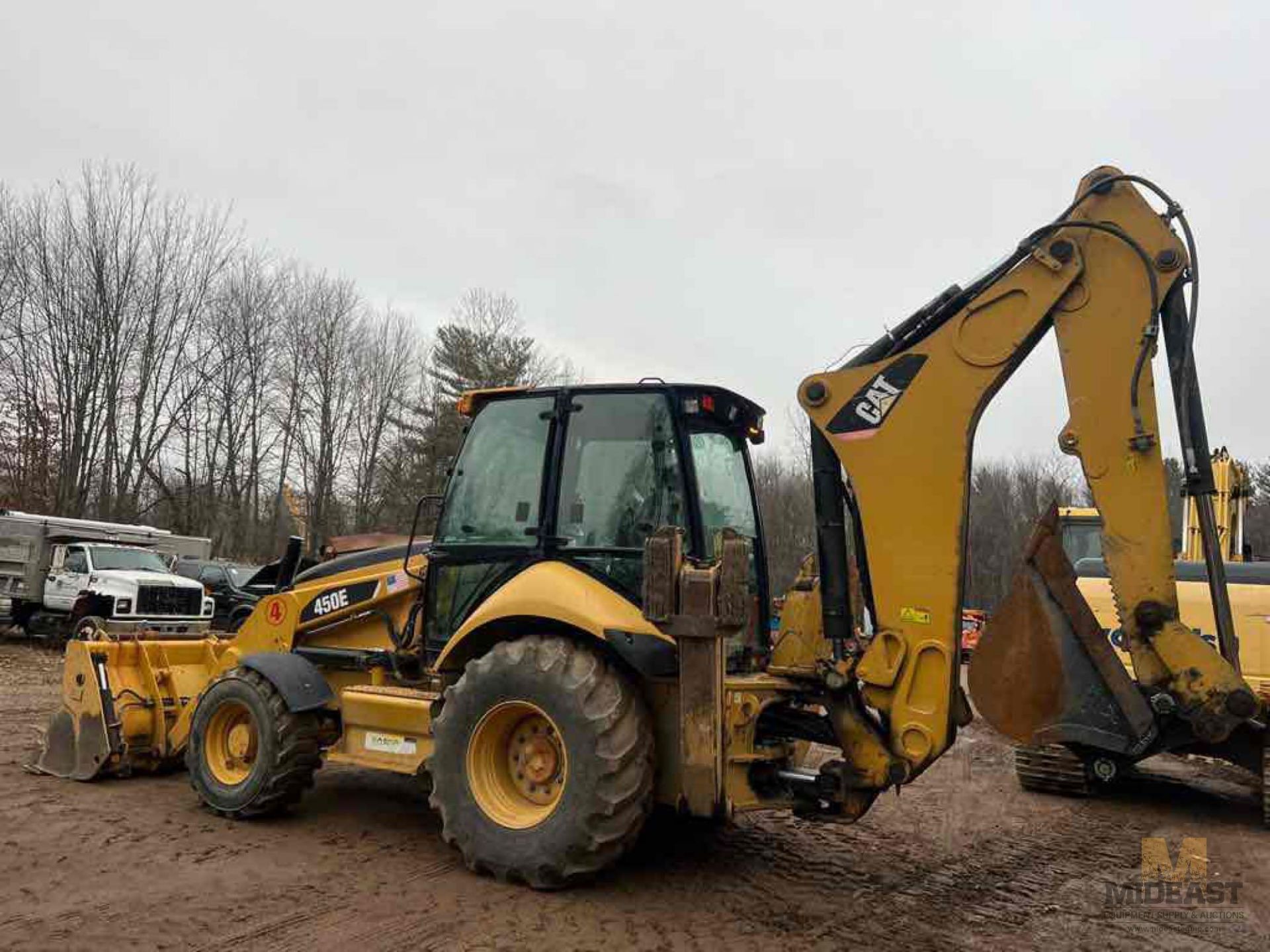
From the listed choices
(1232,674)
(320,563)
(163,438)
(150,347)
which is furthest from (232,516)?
(1232,674)

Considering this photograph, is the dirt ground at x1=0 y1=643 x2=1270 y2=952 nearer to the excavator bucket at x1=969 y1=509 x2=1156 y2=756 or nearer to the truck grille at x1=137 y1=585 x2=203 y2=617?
the excavator bucket at x1=969 y1=509 x2=1156 y2=756

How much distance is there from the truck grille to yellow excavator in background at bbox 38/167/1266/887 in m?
12.9

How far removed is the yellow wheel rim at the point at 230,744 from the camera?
Answer: 6039 mm

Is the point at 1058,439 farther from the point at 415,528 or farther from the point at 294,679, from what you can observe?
the point at 294,679

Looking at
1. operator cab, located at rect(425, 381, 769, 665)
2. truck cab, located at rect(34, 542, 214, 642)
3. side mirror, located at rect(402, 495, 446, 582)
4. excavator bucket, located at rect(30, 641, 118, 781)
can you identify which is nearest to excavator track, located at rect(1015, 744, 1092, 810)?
operator cab, located at rect(425, 381, 769, 665)

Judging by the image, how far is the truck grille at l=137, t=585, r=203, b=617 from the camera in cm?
1722

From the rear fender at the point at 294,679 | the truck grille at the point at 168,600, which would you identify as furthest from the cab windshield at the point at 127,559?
the rear fender at the point at 294,679

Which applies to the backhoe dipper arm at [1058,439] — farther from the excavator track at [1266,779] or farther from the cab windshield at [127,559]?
the cab windshield at [127,559]

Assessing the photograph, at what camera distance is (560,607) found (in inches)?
194

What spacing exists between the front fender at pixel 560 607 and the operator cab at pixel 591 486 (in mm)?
108

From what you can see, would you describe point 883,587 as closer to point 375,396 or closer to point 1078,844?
point 1078,844

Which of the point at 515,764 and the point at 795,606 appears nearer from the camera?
the point at 515,764

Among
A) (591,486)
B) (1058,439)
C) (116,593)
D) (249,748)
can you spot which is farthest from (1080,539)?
(116,593)

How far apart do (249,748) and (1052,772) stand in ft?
21.3
